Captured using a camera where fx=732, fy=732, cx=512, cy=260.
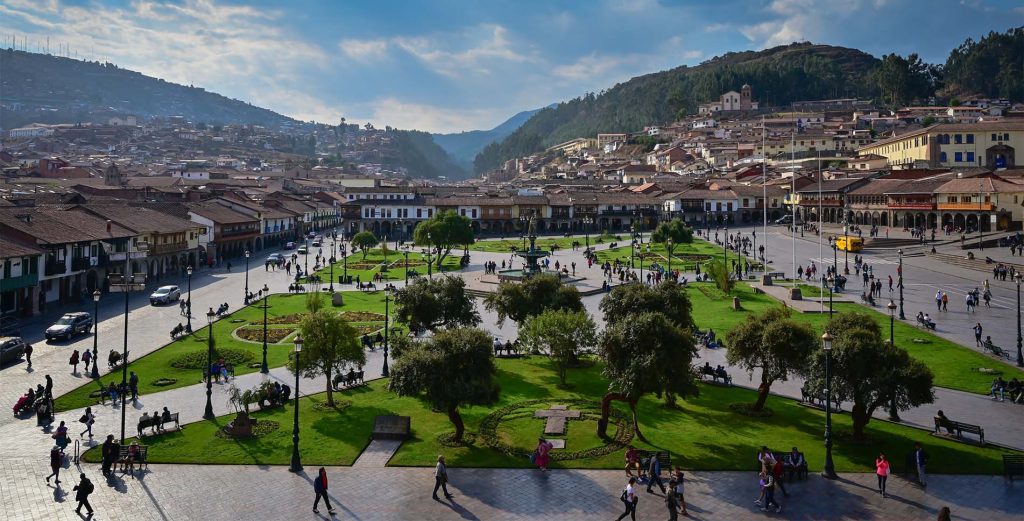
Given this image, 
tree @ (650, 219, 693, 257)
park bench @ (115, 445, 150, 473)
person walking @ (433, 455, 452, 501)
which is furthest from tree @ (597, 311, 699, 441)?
tree @ (650, 219, 693, 257)

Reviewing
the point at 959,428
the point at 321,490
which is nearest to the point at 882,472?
the point at 959,428

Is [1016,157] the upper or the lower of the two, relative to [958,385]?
upper

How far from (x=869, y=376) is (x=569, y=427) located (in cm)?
693

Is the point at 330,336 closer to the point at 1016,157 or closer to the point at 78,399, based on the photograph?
the point at 78,399

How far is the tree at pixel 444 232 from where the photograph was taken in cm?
5459

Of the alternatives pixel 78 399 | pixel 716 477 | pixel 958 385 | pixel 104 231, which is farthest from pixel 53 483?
pixel 104 231

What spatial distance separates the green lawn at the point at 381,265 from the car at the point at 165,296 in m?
10.9

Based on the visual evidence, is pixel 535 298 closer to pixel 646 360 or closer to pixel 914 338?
pixel 646 360

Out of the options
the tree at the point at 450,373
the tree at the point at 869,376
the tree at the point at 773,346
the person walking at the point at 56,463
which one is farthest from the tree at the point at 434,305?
the tree at the point at 869,376

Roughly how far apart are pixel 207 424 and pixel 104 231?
28589 millimetres

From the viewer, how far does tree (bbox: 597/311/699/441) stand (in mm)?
16591

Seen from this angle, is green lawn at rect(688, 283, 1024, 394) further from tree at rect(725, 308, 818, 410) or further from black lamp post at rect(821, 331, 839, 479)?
black lamp post at rect(821, 331, 839, 479)

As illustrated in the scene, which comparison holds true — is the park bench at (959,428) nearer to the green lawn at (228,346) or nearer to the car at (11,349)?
the green lawn at (228,346)

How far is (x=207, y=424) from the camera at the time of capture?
18578 millimetres
